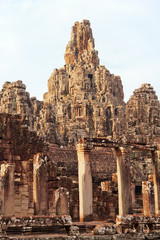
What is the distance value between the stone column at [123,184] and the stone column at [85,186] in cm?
156

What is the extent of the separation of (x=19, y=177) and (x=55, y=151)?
63.6 feet

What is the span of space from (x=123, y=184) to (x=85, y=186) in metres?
1.92

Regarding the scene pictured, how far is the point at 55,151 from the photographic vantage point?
38.8 meters

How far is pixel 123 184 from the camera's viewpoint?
1888 centimetres

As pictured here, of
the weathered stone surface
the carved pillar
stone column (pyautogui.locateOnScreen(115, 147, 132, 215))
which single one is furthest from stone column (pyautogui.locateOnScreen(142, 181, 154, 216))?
the weathered stone surface

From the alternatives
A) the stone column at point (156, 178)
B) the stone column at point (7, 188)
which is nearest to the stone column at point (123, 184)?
the stone column at point (156, 178)

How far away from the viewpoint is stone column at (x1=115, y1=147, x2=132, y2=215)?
61.6ft

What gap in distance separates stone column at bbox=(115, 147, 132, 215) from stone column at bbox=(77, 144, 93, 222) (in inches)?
61.5

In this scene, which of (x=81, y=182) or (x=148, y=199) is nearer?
(x=81, y=182)

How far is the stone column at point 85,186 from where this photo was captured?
58.5 feet

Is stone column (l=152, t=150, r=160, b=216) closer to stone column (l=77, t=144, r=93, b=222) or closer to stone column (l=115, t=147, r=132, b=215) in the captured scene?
stone column (l=115, t=147, r=132, b=215)

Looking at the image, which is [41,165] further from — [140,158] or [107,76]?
[107,76]

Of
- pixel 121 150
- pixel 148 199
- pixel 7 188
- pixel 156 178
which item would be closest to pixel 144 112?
pixel 156 178

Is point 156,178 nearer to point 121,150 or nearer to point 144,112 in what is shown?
point 121,150
